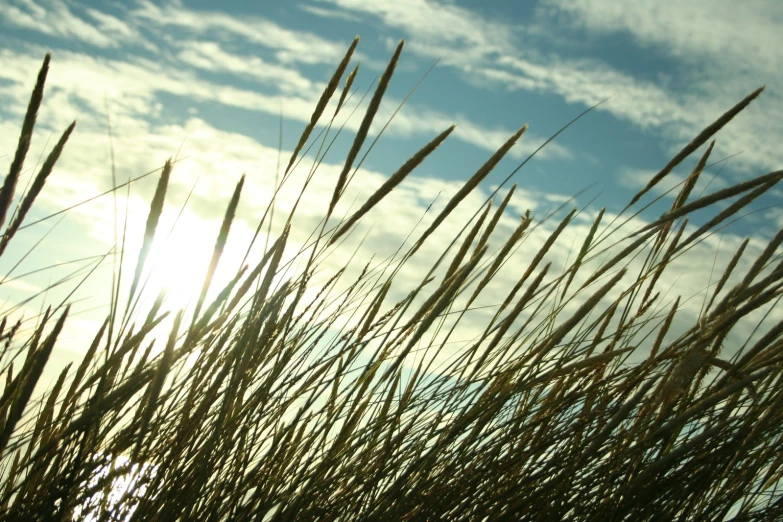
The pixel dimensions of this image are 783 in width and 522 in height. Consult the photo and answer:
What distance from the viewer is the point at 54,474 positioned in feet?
4.19

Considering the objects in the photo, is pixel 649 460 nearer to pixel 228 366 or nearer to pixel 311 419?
pixel 311 419

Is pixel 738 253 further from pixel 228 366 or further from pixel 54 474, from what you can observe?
pixel 54 474

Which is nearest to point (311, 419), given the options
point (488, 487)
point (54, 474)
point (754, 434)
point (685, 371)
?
point (488, 487)

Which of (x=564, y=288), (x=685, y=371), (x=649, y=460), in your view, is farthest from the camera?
(x=564, y=288)

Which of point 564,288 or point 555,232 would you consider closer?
point 555,232

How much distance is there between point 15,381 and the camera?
133cm

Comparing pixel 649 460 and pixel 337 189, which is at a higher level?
pixel 337 189

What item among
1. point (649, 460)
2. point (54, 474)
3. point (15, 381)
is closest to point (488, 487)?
point (649, 460)

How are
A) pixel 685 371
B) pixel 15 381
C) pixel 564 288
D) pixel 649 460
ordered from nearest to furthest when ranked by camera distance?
pixel 685 371 → pixel 15 381 → pixel 649 460 → pixel 564 288

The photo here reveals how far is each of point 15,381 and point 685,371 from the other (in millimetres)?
1281

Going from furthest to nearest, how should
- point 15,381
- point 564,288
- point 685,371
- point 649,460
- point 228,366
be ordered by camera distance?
point 564,288 < point 649,460 < point 15,381 < point 685,371 < point 228,366

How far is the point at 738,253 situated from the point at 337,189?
115 cm

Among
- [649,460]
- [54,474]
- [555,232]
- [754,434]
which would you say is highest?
[555,232]

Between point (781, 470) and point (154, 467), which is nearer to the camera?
point (154, 467)
